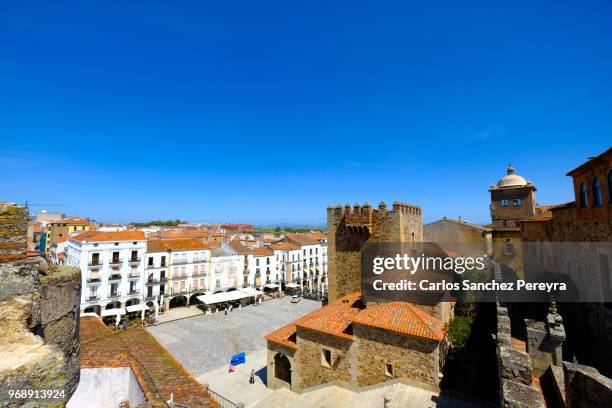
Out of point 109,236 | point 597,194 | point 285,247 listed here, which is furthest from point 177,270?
point 597,194

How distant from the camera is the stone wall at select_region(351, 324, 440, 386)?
11.3m

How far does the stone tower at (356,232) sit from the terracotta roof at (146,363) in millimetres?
12000

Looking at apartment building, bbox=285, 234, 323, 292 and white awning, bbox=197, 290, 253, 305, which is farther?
apartment building, bbox=285, 234, 323, 292

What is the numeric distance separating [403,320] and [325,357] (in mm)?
4228

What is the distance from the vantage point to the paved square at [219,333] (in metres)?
22.2

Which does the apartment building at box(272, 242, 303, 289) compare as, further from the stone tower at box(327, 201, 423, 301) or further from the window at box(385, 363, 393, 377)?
the window at box(385, 363, 393, 377)

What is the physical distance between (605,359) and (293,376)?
40.4 feet

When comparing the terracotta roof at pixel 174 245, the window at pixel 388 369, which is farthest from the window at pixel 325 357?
the terracotta roof at pixel 174 245

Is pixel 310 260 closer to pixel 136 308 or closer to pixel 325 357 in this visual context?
pixel 136 308

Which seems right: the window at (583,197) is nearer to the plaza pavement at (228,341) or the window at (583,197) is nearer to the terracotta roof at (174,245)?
the plaza pavement at (228,341)

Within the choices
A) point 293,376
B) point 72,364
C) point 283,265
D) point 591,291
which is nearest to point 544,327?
point 591,291

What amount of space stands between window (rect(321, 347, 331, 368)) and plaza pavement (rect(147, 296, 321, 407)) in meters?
3.88

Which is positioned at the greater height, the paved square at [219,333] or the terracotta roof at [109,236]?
the terracotta roof at [109,236]

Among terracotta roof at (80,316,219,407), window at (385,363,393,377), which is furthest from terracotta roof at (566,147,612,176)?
terracotta roof at (80,316,219,407)
